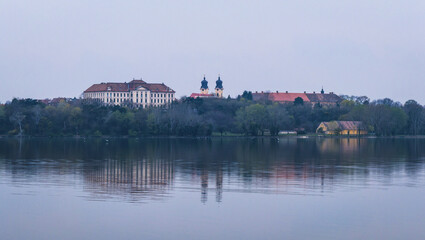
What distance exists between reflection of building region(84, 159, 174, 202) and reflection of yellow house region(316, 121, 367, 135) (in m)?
89.2

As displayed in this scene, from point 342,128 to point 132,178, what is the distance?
101272 mm

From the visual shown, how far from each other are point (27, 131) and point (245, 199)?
298 ft

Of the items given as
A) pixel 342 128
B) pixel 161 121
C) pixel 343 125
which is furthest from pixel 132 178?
pixel 343 125

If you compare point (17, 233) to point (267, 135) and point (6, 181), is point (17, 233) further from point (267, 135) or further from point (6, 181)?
point (267, 135)

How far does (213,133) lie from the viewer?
11744 centimetres

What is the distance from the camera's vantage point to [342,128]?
127500mm

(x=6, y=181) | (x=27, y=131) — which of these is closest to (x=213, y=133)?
(x=27, y=131)

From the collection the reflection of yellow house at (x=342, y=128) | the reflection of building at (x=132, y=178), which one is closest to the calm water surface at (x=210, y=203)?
the reflection of building at (x=132, y=178)

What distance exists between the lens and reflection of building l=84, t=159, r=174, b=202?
2666 centimetres

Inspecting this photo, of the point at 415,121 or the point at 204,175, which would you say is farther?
the point at 415,121

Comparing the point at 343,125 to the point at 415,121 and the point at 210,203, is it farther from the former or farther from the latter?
the point at 210,203

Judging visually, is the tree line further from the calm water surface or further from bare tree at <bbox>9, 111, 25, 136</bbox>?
the calm water surface

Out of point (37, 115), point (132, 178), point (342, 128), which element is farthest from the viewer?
point (342, 128)

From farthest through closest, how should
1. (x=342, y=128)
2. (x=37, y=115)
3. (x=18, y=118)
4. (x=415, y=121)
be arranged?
(x=342, y=128)
(x=415, y=121)
(x=37, y=115)
(x=18, y=118)
